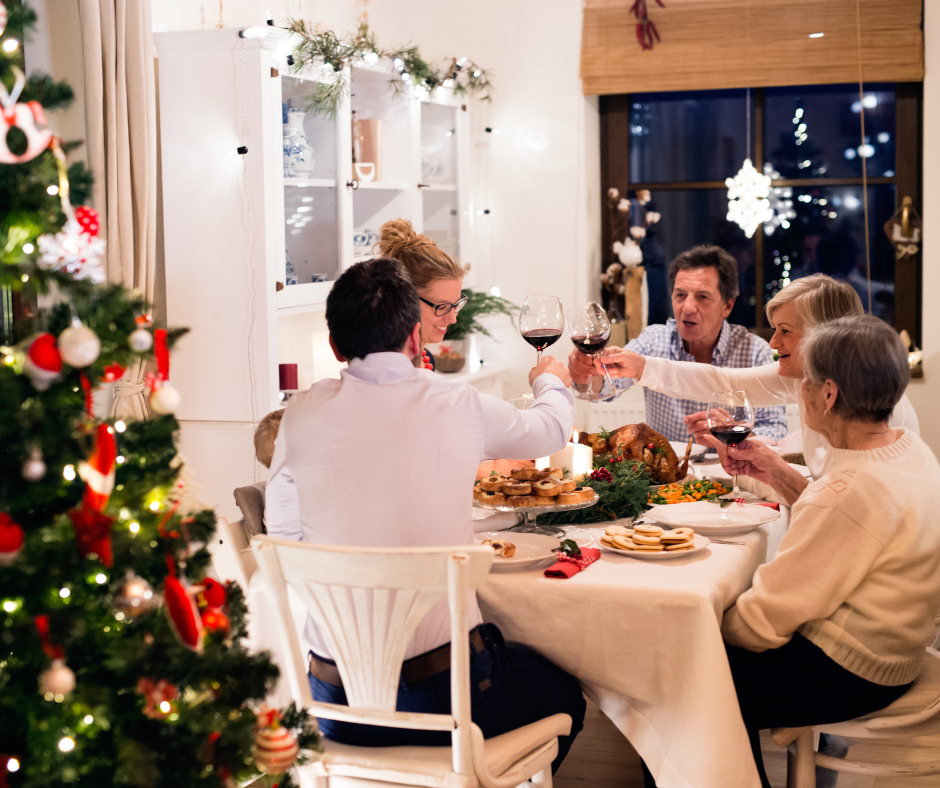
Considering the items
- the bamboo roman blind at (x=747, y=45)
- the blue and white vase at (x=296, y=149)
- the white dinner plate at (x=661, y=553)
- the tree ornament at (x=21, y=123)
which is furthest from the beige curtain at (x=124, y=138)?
the bamboo roman blind at (x=747, y=45)

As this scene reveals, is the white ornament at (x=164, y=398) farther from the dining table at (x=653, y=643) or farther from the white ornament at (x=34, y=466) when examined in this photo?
the dining table at (x=653, y=643)

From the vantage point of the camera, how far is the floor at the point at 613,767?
2.20 metres

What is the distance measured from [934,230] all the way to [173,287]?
3.03 meters

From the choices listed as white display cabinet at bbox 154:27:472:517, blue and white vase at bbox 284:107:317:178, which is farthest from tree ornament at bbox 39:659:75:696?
blue and white vase at bbox 284:107:317:178

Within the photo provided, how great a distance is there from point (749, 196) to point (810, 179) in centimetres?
39

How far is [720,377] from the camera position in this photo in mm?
2711

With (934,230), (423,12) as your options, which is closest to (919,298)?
(934,230)

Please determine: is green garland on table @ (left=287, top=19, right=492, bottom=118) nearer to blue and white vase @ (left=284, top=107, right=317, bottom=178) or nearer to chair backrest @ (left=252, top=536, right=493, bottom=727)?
blue and white vase @ (left=284, top=107, right=317, bottom=178)

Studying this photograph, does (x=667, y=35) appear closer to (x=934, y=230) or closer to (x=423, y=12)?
(x=423, y=12)

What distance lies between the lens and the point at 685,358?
335 cm

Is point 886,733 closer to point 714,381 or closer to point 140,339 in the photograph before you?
point 714,381

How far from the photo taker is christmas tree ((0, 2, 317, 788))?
1.02 m

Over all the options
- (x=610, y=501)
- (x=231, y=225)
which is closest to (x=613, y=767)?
(x=610, y=501)

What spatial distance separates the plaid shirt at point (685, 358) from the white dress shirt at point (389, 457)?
5.61 ft
